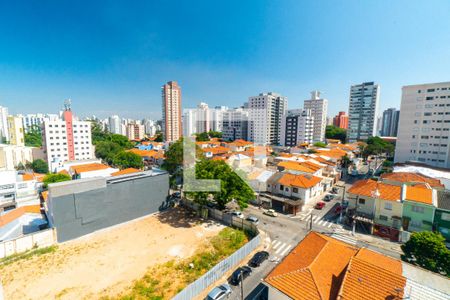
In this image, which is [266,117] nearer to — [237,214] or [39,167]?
[237,214]

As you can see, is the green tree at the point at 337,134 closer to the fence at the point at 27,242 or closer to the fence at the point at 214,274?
the fence at the point at 214,274

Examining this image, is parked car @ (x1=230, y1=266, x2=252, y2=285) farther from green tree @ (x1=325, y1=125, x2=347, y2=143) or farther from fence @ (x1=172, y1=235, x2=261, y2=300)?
green tree @ (x1=325, y1=125, x2=347, y2=143)

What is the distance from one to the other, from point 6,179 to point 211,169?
2446 centimetres

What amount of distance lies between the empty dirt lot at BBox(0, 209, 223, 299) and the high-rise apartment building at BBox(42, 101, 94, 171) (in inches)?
1355

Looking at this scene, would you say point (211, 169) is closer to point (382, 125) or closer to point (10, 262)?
point (10, 262)

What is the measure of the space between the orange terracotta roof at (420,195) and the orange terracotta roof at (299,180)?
7549 millimetres

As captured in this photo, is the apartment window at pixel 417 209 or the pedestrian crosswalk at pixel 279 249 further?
the apartment window at pixel 417 209

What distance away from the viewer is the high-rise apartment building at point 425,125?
3394cm

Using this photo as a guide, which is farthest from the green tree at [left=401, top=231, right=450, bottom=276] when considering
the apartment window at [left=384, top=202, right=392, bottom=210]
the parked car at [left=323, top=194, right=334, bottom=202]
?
the parked car at [left=323, top=194, right=334, bottom=202]

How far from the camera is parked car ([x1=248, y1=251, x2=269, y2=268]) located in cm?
1211

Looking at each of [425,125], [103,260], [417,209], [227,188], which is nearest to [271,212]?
[227,188]

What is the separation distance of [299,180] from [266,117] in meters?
46.1

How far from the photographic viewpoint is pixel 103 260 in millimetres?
12891

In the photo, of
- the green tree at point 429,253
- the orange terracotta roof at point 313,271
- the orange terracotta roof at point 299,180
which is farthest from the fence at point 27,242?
the green tree at point 429,253
